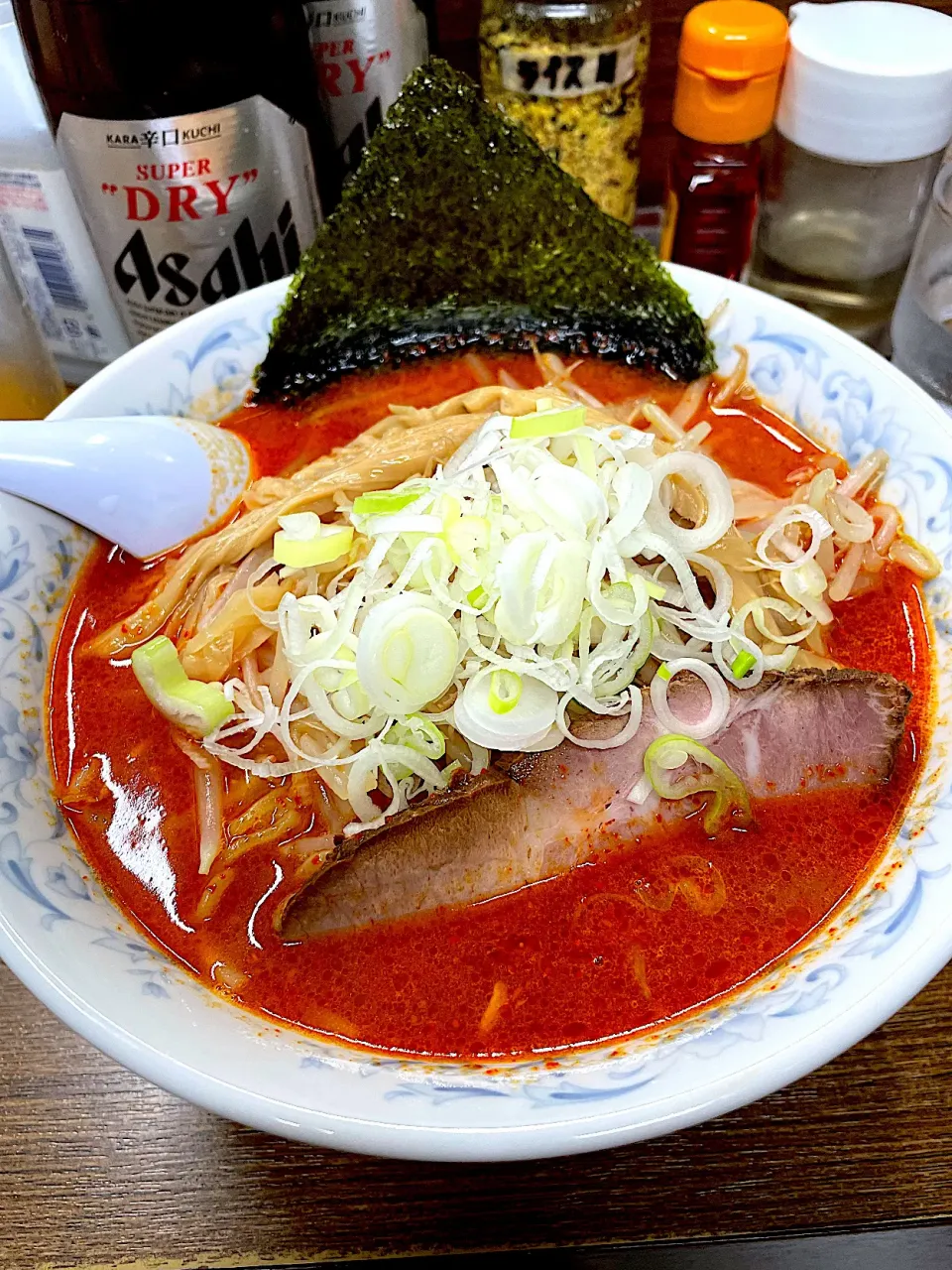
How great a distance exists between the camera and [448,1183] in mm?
1055

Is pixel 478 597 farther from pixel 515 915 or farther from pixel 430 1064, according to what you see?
pixel 430 1064

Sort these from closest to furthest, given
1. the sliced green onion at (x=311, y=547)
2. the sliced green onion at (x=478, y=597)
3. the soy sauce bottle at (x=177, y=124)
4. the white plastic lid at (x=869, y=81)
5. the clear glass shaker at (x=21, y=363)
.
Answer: the sliced green onion at (x=478, y=597) → the sliced green onion at (x=311, y=547) → the soy sauce bottle at (x=177, y=124) → the white plastic lid at (x=869, y=81) → the clear glass shaker at (x=21, y=363)

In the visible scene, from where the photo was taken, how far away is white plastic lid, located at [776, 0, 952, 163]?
155cm

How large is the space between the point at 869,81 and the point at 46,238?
146cm

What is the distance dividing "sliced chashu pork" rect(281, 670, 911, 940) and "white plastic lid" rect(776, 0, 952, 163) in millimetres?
1047

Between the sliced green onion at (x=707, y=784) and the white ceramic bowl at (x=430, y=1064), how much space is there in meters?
0.17

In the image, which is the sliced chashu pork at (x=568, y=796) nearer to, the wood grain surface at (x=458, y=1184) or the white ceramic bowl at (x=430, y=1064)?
the white ceramic bowl at (x=430, y=1064)

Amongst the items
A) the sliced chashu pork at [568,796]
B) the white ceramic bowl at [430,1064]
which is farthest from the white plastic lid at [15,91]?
the sliced chashu pork at [568,796]

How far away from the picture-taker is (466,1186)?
1052 millimetres

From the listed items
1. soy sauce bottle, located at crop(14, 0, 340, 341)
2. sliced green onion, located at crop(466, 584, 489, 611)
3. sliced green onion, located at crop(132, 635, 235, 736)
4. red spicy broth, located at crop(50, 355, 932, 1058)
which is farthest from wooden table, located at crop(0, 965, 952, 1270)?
soy sauce bottle, located at crop(14, 0, 340, 341)

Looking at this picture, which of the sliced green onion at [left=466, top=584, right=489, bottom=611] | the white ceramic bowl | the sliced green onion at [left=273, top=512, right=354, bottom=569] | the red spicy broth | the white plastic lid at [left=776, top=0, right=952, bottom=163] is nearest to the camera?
the white ceramic bowl

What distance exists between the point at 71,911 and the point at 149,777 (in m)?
0.24

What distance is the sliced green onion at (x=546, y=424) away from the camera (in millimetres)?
1240

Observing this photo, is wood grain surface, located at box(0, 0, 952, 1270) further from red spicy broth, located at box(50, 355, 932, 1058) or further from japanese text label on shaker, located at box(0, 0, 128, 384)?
japanese text label on shaker, located at box(0, 0, 128, 384)
